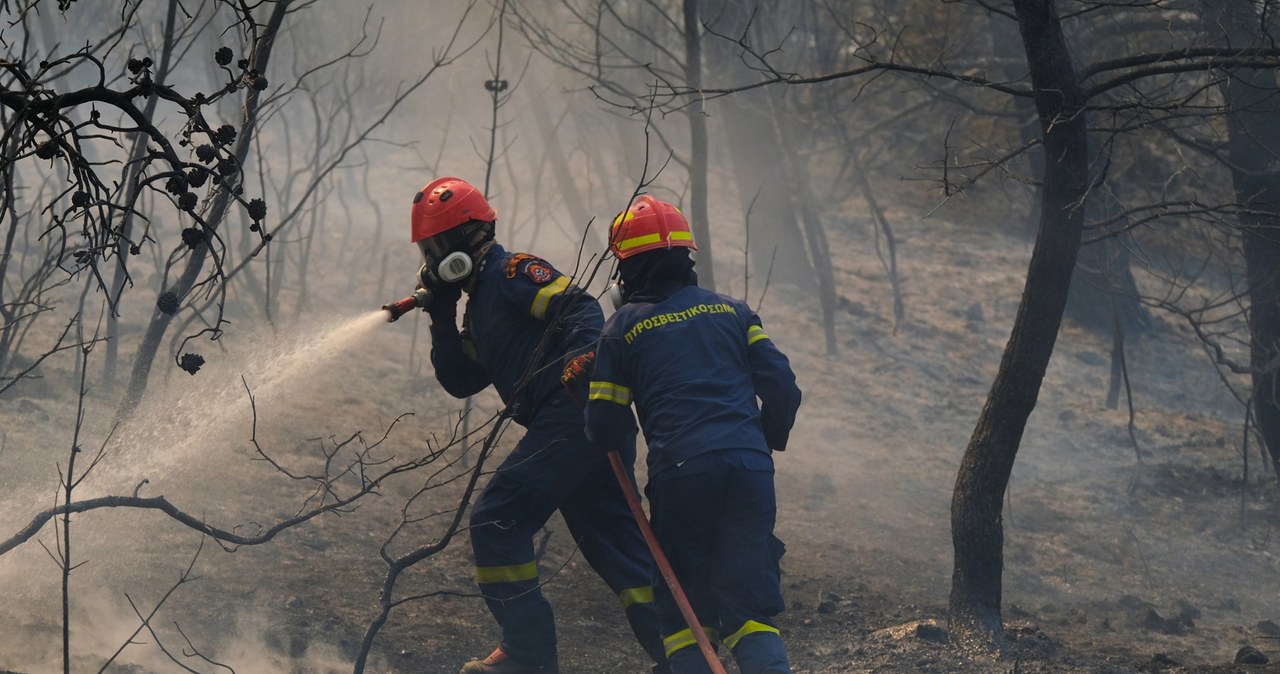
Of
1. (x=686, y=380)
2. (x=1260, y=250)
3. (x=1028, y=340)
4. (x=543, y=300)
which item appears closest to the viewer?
(x=686, y=380)

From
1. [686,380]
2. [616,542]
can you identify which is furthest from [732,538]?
[616,542]

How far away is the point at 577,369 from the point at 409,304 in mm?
767

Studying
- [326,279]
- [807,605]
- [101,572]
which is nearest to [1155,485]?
[807,605]

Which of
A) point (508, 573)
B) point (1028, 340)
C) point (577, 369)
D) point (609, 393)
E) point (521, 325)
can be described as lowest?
point (508, 573)

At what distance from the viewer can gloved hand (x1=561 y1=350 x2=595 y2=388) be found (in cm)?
446

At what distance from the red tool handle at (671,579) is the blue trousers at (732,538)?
0.20 feet

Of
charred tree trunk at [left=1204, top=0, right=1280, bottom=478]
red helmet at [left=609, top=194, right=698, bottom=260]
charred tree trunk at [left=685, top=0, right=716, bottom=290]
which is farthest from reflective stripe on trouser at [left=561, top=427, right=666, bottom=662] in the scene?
charred tree trunk at [left=1204, top=0, right=1280, bottom=478]

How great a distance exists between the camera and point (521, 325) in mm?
4695

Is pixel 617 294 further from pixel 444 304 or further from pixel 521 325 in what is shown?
pixel 444 304

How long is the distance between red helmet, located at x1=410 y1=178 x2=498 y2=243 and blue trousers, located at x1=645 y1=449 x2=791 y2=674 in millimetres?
1463

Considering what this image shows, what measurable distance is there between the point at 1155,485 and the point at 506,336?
740 centimetres

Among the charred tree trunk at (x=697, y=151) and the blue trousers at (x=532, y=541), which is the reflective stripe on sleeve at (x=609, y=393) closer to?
the blue trousers at (x=532, y=541)

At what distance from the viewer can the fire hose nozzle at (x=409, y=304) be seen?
15.0 feet

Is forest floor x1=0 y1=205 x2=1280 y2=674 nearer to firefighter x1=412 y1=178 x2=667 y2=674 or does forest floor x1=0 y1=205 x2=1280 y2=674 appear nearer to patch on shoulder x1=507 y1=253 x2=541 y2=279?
firefighter x1=412 y1=178 x2=667 y2=674
